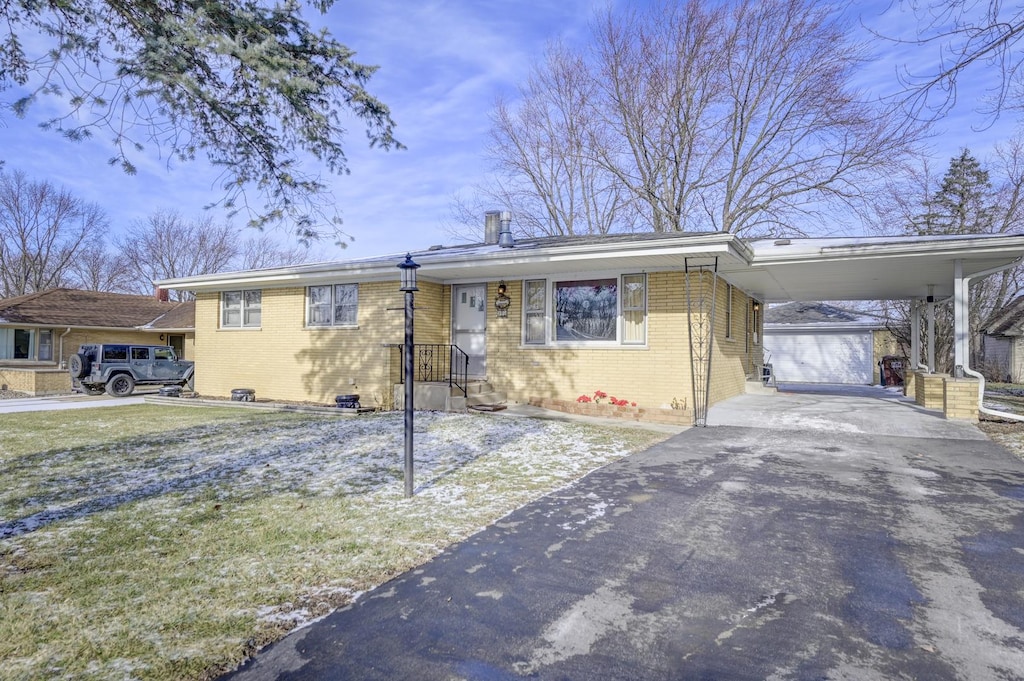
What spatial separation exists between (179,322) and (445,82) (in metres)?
19.7

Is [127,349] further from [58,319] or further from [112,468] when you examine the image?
[112,468]

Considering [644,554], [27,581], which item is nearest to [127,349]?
[27,581]

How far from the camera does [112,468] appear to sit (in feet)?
20.2

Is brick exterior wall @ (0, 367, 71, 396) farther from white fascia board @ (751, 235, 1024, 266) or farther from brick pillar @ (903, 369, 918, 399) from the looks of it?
brick pillar @ (903, 369, 918, 399)

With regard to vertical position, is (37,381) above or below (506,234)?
below

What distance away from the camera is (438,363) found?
40.7 feet

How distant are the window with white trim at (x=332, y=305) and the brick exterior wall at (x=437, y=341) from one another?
19 centimetres

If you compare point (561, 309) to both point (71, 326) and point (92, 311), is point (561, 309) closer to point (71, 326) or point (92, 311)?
point (71, 326)

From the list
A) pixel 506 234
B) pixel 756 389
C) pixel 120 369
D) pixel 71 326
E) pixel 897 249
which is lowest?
pixel 756 389

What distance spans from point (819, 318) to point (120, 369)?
24390 mm

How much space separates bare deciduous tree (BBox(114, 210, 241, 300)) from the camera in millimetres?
37781

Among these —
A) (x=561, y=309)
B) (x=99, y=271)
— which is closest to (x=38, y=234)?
(x=99, y=271)

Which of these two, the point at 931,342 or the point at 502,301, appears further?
the point at 931,342

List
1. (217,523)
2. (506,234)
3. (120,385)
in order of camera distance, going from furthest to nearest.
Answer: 1. (120,385)
2. (506,234)
3. (217,523)
